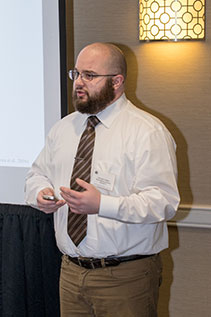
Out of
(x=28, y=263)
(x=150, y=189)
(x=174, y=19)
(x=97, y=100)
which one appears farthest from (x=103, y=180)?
(x=174, y=19)

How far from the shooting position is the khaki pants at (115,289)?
1946 millimetres

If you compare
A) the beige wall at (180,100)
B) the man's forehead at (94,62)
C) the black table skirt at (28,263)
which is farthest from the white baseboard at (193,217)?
the man's forehead at (94,62)

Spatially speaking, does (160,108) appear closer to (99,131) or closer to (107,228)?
(99,131)

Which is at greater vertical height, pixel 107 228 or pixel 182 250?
pixel 107 228

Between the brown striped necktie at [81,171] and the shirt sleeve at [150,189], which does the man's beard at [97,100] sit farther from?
the shirt sleeve at [150,189]

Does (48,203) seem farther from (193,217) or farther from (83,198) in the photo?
(193,217)

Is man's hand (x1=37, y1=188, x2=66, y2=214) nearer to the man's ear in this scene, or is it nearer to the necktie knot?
the necktie knot

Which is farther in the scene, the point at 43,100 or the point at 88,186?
the point at 43,100

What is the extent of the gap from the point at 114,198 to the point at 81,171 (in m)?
0.24

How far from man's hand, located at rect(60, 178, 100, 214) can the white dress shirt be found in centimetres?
3

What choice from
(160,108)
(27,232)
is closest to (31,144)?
(27,232)

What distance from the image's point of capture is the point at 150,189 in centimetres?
185

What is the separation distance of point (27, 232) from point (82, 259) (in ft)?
2.45

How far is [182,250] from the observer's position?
9.23ft
